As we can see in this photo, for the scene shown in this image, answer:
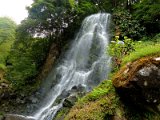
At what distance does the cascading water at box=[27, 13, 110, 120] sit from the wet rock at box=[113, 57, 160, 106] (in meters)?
6.32

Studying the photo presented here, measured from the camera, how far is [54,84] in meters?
15.6

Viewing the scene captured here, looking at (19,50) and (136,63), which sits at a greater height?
(136,63)

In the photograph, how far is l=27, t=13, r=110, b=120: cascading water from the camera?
13.9 meters

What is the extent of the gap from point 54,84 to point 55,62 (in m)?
2.79

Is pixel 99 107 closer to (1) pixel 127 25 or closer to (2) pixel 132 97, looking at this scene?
(2) pixel 132 97

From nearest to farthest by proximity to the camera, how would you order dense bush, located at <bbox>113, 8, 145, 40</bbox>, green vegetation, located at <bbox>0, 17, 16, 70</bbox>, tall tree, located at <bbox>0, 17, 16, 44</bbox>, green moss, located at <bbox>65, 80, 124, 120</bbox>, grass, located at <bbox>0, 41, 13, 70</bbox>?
1. green moss, located at <bbox>65, 80, 124, 120</bbox>
2. dense bush, located at <bbox>113, 8, 145, 40</bbox>
3. grass, located at <bbox>0, 41, 13, 70</bbox>
4. green vegetation, located at <bbox>0, 17, 16, 70</bbox>
5. tall tree, located at <bbox>0, 17, 16, 44</bbox>

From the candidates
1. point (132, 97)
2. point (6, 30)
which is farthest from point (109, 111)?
point (6, 30)

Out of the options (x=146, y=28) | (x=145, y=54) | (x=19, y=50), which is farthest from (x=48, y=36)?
(x=145, y=54)

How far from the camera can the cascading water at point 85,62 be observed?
13.9m

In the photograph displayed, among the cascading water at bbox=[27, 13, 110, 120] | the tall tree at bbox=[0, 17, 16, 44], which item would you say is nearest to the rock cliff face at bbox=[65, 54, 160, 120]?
the cascading water at bbox=[27, 13, 110, 120]

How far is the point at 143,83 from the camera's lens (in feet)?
18.0

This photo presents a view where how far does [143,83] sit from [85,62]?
33.8 feet

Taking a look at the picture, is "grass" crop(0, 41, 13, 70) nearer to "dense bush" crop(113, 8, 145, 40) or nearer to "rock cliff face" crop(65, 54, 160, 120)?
"dense bush" crop(113, 8, 145, 40)

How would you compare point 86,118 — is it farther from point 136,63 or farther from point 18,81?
point 18,81
